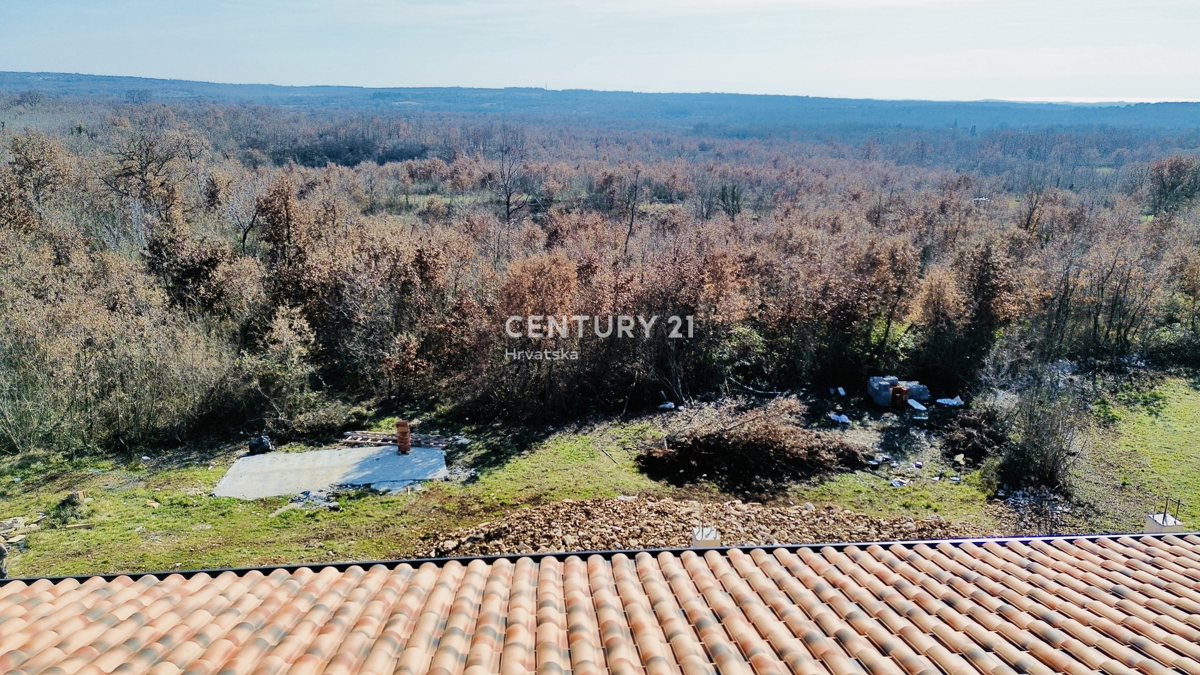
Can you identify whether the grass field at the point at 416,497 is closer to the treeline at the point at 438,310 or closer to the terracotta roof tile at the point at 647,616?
the treeline at the point at 438,310

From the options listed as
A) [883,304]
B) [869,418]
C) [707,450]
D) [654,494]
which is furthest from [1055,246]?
[654,494]

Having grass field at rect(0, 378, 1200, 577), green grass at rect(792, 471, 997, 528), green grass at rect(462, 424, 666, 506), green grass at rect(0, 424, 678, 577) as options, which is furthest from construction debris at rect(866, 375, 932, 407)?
green grass at rect(0, 424, 678, 577)

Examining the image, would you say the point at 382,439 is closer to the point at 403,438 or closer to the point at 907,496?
the point at 403,438

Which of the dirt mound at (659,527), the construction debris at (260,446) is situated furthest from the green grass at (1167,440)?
the construction debris at (260,446)

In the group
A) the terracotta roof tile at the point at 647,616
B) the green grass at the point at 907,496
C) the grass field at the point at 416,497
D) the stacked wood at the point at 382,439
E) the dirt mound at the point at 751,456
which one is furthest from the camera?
the stacked wood at the point at 382,439

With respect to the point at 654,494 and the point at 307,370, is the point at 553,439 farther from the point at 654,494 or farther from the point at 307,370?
the point at 307,370

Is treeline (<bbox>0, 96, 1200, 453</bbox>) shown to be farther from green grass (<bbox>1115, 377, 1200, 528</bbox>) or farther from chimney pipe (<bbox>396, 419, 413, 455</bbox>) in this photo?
green grass (<bbox>1115, 377, 1200, 528</bbox>)
